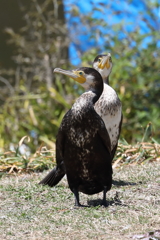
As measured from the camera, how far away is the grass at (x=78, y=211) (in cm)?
256

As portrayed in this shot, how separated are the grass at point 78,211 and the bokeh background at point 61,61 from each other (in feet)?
9.82

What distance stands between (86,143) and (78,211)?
0.44 meters

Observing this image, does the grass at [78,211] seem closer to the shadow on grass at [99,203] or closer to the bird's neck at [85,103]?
the shadow on grass at [99,203]

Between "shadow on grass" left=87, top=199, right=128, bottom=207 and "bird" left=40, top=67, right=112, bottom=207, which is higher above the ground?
"bird" left=40, top=67, right=112, bottom=207

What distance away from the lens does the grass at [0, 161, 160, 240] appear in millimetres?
2562

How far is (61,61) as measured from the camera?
816 centimetres

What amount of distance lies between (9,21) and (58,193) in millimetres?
5862

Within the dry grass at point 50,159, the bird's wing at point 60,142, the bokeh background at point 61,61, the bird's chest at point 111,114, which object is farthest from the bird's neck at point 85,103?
the bokeh background at point 61,61

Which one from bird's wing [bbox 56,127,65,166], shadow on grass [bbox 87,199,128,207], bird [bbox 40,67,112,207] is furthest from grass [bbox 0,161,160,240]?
bird's wing [bbox 56,127,65,166]

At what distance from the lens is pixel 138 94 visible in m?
7.42

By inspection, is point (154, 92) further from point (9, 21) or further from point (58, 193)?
point (58, 193)

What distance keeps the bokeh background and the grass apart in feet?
9.82

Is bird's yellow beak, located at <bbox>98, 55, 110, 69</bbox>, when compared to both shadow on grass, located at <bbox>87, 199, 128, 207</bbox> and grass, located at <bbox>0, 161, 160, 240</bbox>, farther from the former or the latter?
shadow on grass, located at <bbox>87, 199, 128, 207</bbox>

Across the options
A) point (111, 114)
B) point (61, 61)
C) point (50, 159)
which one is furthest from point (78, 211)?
point (61, 61)
